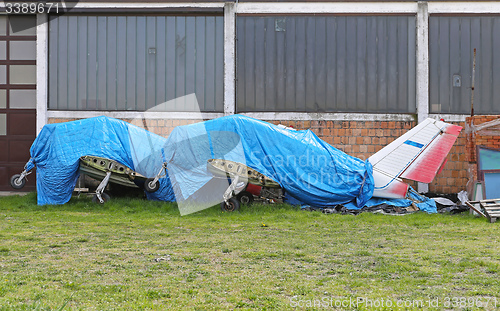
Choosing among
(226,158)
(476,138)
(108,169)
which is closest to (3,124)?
(108,169)

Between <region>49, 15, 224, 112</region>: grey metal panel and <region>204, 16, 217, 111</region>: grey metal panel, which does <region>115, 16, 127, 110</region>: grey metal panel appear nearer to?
<region>49, 15, 224, 112</region>: grey metal panel

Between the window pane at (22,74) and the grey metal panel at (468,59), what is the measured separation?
419 inches

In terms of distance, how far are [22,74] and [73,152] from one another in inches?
175

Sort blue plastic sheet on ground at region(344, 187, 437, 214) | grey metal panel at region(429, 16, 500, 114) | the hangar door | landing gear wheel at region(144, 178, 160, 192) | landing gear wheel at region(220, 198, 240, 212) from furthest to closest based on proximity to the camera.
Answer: the hangar door, grey metal panel at region(429, 16, 500, 114), landing gear wheel at region(144, 178, 160, 192), blue plastic sheet on ground at region(344, 187, 437, 214), landing gear wheel at region(220, 198, 240, 212)

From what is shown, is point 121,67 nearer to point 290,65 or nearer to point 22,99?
point 22,99

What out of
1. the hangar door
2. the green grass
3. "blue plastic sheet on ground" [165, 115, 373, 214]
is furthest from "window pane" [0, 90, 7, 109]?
"blue plastic sheet on ground" [165, 115, 373, 214]

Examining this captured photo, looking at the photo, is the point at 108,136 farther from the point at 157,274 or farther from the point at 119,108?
the point at 157,274

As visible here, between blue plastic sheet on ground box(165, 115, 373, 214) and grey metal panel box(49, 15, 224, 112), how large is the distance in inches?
138

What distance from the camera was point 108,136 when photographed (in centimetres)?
1070

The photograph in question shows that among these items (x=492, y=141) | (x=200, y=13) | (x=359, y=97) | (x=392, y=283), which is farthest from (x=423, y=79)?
(x=392, y=283)

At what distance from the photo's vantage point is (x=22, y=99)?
44.1ft

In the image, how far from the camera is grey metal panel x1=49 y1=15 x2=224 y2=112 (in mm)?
13469

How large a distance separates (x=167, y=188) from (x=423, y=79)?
7.22 metres

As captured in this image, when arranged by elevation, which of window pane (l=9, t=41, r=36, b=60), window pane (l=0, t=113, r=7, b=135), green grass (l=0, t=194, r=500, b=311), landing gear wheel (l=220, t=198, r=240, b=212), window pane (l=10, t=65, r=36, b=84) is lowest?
green grass (l=0, t=194, r=500, b=311)
